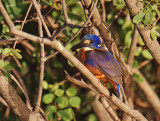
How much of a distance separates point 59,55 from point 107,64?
44.2 inches

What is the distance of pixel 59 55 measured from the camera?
13.2 ft

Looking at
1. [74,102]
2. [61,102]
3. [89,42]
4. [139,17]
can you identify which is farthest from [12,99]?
[139,17]

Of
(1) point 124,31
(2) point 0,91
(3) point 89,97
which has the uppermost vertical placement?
(2) point 0,91

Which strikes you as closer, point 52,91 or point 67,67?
point 52,91

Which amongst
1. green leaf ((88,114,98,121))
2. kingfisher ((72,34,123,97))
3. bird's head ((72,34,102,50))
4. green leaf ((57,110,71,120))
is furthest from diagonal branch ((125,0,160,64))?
green leaf ((88,114,98,121))

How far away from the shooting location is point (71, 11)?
12.4ft

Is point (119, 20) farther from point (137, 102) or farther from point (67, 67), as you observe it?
point (137, 102)

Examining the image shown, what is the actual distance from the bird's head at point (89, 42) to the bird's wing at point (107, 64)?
133 mm

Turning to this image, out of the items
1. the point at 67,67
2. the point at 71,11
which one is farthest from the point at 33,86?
the point at 71,11

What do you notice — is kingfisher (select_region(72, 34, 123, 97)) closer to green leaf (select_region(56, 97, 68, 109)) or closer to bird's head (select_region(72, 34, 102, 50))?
bird's head (select_region(72, 34, 102, 50))

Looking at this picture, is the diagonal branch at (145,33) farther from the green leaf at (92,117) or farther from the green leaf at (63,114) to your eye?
the green leaf at (92,117)

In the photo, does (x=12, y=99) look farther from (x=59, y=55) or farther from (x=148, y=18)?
(x=59, y=55)

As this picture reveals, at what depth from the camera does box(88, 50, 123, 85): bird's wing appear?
9.81 ft

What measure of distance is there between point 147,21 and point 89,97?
1.86 metres
